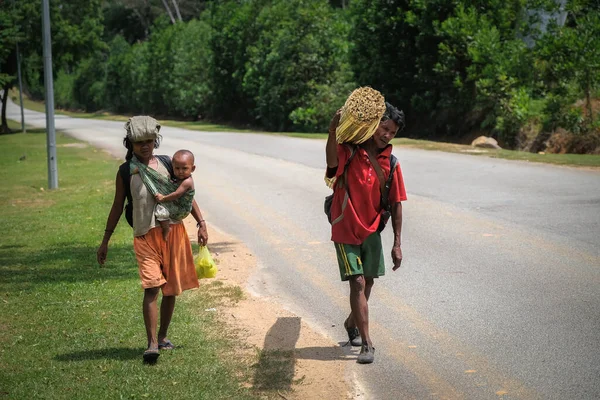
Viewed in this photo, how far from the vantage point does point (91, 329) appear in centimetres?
678

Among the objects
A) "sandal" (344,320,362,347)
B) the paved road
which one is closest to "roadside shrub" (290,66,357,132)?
the paved road

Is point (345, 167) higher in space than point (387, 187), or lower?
higher

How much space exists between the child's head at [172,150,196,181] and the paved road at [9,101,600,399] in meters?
1.77

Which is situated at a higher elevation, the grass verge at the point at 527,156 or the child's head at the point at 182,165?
the child's head at the point at 182,165

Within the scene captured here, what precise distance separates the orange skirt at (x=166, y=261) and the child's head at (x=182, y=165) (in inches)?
14.6

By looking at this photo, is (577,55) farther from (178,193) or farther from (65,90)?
(65,90)

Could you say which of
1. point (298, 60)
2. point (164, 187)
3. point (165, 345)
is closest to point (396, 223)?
point (164, 187)

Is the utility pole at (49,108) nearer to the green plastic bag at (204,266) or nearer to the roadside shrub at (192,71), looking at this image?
the green plastic bag at (204,266)

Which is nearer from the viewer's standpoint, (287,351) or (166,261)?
(166,261)

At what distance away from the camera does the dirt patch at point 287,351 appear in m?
5.29

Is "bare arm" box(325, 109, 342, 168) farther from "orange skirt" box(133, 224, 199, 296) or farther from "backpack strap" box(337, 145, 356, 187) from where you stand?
"orange skirt" box(133, 224, 199, 296)

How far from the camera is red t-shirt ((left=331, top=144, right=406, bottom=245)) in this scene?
5.77 metres

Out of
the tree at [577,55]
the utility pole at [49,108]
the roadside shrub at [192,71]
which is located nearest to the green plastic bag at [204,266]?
the utility pole at [49,108]

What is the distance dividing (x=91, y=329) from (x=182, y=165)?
183 cm
